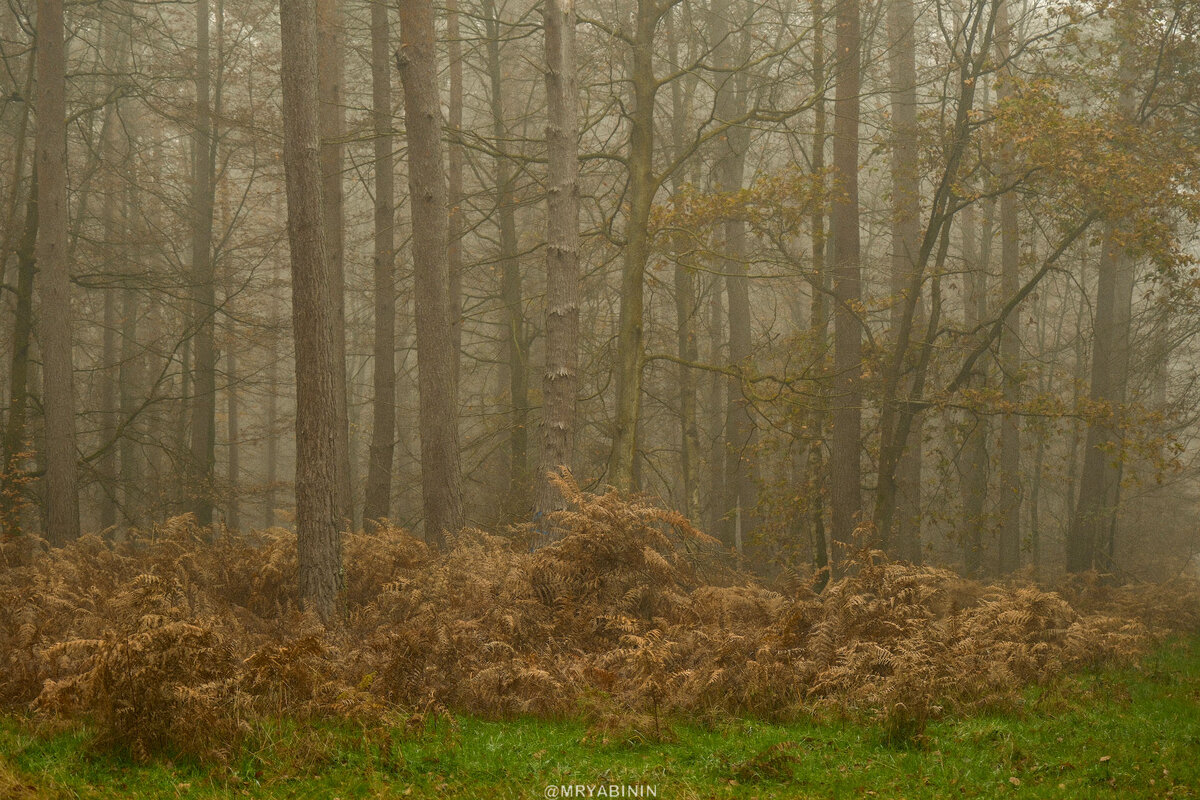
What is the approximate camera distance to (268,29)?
2238 cm

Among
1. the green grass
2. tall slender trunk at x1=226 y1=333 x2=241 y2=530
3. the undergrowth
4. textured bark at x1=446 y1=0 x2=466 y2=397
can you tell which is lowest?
the green grass

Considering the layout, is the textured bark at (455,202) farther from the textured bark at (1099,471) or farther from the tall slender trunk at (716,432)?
the textured bark at (1099,471)

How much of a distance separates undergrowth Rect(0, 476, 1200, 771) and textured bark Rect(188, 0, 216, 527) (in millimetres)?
7971

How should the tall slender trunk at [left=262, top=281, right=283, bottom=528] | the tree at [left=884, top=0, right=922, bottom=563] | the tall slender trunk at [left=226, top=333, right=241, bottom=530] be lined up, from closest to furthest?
the tree at [left=884, top=0, right=922, bottom=563] → the tall slender trunk at [left=226, top=333, right=241, bottom=530] → the tall slender trunk at [left=262, top=281, right=283, bottom=528]

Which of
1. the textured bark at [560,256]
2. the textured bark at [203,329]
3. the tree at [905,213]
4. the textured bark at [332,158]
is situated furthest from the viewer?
the textured bark at [203,329]

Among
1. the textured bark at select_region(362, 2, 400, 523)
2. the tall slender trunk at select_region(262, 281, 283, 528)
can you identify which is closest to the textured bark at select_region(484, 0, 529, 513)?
the textured bark at select_region(362, 2, 400, 523)

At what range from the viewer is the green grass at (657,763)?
5.21 meters

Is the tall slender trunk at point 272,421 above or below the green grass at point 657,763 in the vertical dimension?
above

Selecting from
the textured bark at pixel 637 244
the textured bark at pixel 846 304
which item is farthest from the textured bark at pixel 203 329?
the textured bark at pixel 846 304

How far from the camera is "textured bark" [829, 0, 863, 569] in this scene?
45.1 ft

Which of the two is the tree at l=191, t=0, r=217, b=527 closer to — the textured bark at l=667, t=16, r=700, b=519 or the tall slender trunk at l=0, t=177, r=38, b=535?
the tall slender trunk at l=0, t=177, r=38, b=535

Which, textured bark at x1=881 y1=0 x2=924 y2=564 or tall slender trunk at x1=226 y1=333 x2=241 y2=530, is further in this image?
tall slender trunk at x1=226 y1=333 x2=241 y2=530

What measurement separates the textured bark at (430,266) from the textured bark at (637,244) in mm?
2214

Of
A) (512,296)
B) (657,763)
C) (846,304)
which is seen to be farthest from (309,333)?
(512,296)
